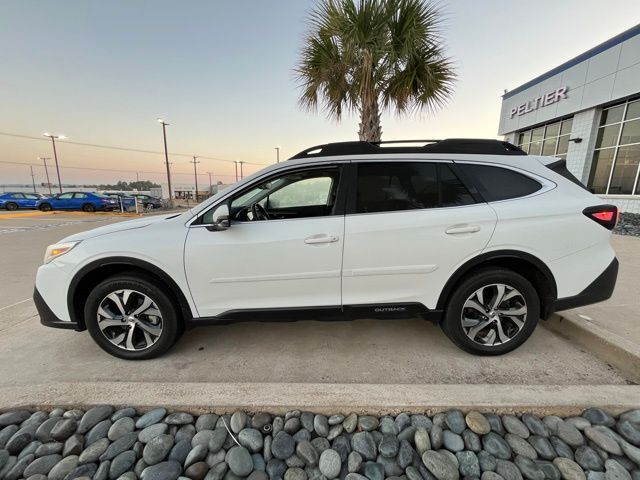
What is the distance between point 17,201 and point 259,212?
86.7 ft

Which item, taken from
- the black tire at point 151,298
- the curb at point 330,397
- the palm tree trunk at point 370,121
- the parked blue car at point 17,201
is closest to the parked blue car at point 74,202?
the parked blue car at point 17,201

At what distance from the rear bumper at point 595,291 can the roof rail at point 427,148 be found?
3.94 feet

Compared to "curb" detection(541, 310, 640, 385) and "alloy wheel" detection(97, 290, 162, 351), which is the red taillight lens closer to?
"curb" detection(541, 310, 640, 385)

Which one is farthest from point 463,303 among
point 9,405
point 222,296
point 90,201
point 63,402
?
point 90,201

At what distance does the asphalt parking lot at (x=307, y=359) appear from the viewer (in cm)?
226

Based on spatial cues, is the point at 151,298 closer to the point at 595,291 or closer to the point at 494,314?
the point at 494,314

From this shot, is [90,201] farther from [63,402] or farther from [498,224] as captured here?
[498,224]

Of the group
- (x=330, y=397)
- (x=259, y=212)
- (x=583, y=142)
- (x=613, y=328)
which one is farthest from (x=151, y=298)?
(x=583, y=142)

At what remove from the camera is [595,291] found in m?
2.39

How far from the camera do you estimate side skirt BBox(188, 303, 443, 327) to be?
241cm

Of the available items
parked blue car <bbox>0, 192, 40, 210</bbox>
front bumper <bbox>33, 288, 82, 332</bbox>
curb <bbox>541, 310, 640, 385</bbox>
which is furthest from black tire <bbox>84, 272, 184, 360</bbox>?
parked blue car <bbox>0, 192, 40, 210</bbox>

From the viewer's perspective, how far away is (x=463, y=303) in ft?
7.84

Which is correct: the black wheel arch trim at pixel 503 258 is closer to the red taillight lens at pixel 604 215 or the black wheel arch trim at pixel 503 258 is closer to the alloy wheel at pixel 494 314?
the alloy wheel at pixel 494 314

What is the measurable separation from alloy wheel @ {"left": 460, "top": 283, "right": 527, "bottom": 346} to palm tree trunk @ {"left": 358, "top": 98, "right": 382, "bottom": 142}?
12.6 ft
